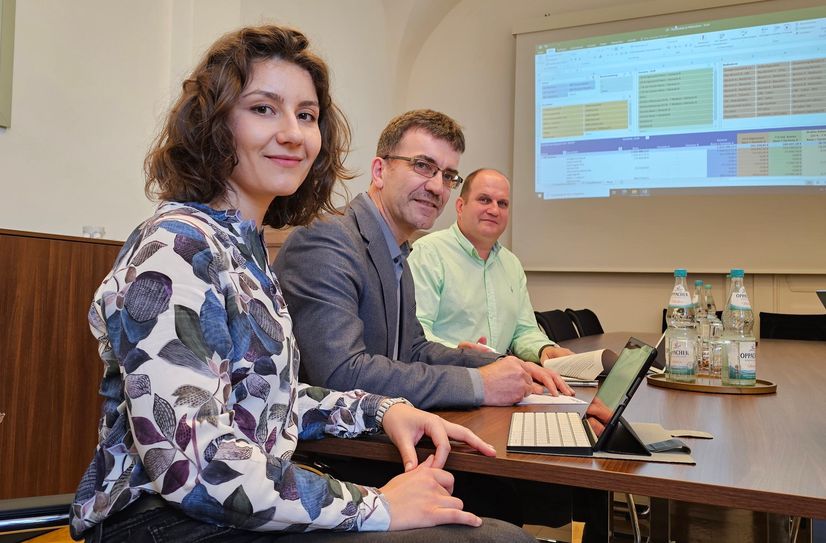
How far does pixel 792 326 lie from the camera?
4.23m

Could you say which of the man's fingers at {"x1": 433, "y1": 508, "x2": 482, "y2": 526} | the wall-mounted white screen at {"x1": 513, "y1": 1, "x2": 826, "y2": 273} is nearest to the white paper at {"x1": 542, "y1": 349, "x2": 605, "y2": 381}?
the man's fingers at {"x1": 433, "y1": 508, "x2": 482, "y2": 526}

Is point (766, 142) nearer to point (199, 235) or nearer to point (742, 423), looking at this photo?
point (742, 423)

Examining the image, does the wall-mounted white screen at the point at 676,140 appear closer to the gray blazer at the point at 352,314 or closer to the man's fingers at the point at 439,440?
the gray blazer at the point at 352,314

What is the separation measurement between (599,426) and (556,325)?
245 centimetres

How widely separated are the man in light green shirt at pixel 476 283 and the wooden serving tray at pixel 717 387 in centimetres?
82

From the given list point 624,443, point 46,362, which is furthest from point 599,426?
point 46,362

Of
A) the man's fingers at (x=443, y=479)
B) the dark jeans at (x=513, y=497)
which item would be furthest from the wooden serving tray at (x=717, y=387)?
the man's fingers at (x=443, y=479)

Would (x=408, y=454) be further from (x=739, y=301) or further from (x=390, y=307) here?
(x=739, y=301)

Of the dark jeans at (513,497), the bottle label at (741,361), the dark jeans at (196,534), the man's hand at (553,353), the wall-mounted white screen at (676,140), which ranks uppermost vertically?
the wall-mounted white screen at (676,140)

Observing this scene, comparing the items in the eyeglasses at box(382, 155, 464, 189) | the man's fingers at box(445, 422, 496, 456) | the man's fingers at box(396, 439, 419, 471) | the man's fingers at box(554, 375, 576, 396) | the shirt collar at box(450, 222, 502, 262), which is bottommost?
the man's fingers at box(396, 439, 419, 471)

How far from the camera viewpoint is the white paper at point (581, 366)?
187 cm

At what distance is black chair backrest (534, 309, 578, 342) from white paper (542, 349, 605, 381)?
1383 millimetres

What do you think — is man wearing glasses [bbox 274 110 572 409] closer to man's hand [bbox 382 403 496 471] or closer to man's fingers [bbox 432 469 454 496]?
man's hand [bbox 382 403 496 471]

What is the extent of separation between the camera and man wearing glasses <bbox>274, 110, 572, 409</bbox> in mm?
1379
